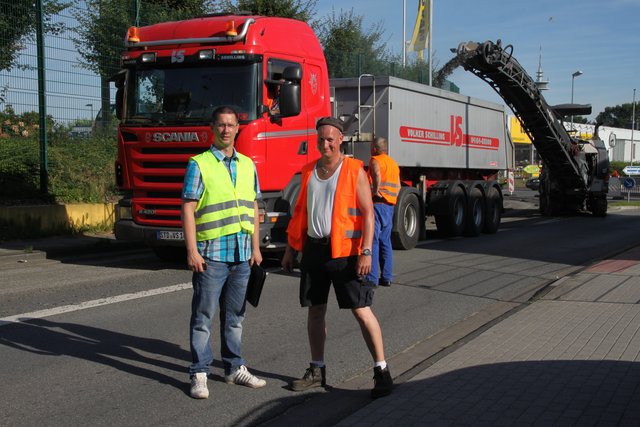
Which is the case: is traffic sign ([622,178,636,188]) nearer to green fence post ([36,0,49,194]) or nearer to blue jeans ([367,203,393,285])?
green fence post ([36,0,49,194])

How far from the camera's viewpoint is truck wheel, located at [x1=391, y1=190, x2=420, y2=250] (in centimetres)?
1315

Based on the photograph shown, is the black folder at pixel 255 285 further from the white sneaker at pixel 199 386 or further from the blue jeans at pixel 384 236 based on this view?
the blue jeans at pixel 384 236

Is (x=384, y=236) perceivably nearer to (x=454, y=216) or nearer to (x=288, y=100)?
(x=288, y=100)

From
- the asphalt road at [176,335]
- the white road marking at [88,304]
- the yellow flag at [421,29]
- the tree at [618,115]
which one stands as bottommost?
the asphalt road at [176,335]

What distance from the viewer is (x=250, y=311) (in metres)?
7.76

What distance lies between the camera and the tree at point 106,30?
15.0 metres

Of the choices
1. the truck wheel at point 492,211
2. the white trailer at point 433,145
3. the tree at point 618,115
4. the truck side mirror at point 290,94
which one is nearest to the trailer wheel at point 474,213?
the white trailer at point 433,145

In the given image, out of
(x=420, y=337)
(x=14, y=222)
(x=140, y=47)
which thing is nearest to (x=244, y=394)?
(x=420, y=337)

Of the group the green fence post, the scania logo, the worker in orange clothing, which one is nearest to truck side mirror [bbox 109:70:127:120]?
the scania logo

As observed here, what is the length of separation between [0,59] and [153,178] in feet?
18.1

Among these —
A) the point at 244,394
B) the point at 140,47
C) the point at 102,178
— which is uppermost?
the point at 140,47

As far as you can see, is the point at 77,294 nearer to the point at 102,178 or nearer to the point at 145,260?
the point at 145,260

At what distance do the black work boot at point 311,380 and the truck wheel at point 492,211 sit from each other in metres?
Answer: 12.7

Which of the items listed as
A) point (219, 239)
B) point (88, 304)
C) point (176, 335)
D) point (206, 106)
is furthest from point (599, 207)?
point (219, 239)
